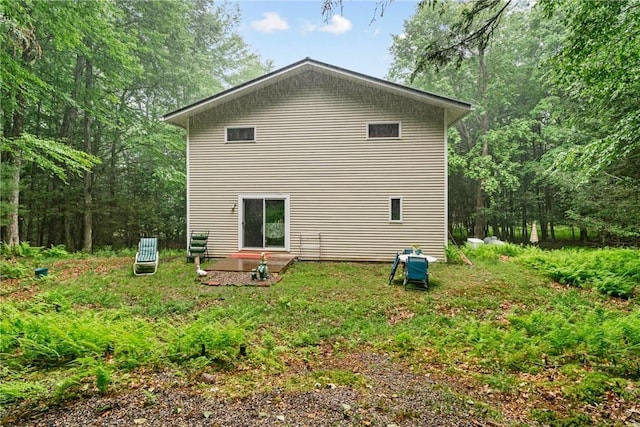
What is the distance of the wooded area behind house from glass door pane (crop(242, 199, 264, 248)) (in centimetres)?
456

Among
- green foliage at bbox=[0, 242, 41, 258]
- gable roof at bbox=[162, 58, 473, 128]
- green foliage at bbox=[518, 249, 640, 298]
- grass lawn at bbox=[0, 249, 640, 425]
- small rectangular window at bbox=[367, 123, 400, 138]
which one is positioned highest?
gable roof at bbox=[162, 58, 473, 128]

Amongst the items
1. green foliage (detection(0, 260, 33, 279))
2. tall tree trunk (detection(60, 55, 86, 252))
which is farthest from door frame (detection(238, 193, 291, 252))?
tall tree trunk (detection(60, 55, 86, 252))

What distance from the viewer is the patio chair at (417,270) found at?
20.6 feet

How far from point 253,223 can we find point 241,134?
2.89 metres

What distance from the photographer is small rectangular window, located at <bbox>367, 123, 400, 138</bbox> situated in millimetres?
9234

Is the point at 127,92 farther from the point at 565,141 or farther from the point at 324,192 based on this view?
the point at 565,141

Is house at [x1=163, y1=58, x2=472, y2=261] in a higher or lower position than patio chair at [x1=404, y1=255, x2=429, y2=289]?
higher

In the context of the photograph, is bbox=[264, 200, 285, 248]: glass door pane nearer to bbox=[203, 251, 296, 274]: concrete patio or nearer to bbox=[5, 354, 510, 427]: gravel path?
bbox=[203, 251, 296, 274]: concrete patio

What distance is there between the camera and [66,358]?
116 inches

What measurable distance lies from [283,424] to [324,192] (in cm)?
767

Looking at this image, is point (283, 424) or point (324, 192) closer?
point (283, 424)

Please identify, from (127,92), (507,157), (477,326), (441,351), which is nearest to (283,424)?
(441,351)

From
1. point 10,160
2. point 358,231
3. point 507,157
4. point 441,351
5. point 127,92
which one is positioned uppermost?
point 127,92

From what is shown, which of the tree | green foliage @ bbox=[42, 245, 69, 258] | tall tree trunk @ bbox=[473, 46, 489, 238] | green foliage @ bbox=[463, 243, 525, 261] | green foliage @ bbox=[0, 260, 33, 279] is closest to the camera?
green foliage @ bbox=[0, 260, 33, 279]
